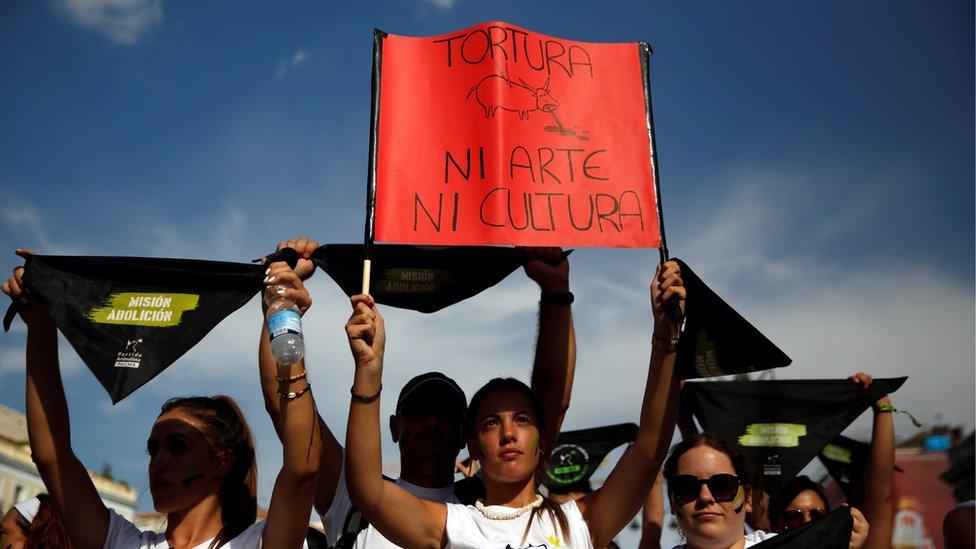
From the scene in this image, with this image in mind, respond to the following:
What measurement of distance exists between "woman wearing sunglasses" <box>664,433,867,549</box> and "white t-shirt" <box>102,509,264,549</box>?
1.68 metres

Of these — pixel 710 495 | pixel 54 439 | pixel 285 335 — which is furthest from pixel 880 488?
pixel 54 439

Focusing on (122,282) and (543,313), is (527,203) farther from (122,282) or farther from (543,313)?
(122,282)

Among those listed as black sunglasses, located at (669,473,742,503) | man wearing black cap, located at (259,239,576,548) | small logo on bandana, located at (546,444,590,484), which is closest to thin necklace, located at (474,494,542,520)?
man wearing black cap, located at (259,239,576,548)

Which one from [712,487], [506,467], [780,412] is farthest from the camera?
[780,412]

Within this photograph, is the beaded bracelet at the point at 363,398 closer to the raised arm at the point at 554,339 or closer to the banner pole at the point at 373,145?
the banner pole at the point at 373,145

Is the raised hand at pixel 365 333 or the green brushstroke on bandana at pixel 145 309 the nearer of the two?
the raised hand at pixel 365 333

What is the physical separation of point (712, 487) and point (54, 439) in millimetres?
2652

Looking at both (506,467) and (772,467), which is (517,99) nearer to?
(506,467)

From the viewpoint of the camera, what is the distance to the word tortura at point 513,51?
13.2 feet

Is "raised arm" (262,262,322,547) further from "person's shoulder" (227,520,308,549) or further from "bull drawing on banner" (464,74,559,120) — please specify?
"bull drawing on banner" (464,74,559,120)

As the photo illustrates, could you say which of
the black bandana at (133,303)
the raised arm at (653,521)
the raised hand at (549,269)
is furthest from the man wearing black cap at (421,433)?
the raised arm at (653,521)

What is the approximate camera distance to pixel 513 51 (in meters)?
4.06

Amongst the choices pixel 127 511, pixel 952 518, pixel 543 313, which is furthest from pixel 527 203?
pixel 127 511

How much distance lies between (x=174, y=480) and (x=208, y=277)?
86 cm
